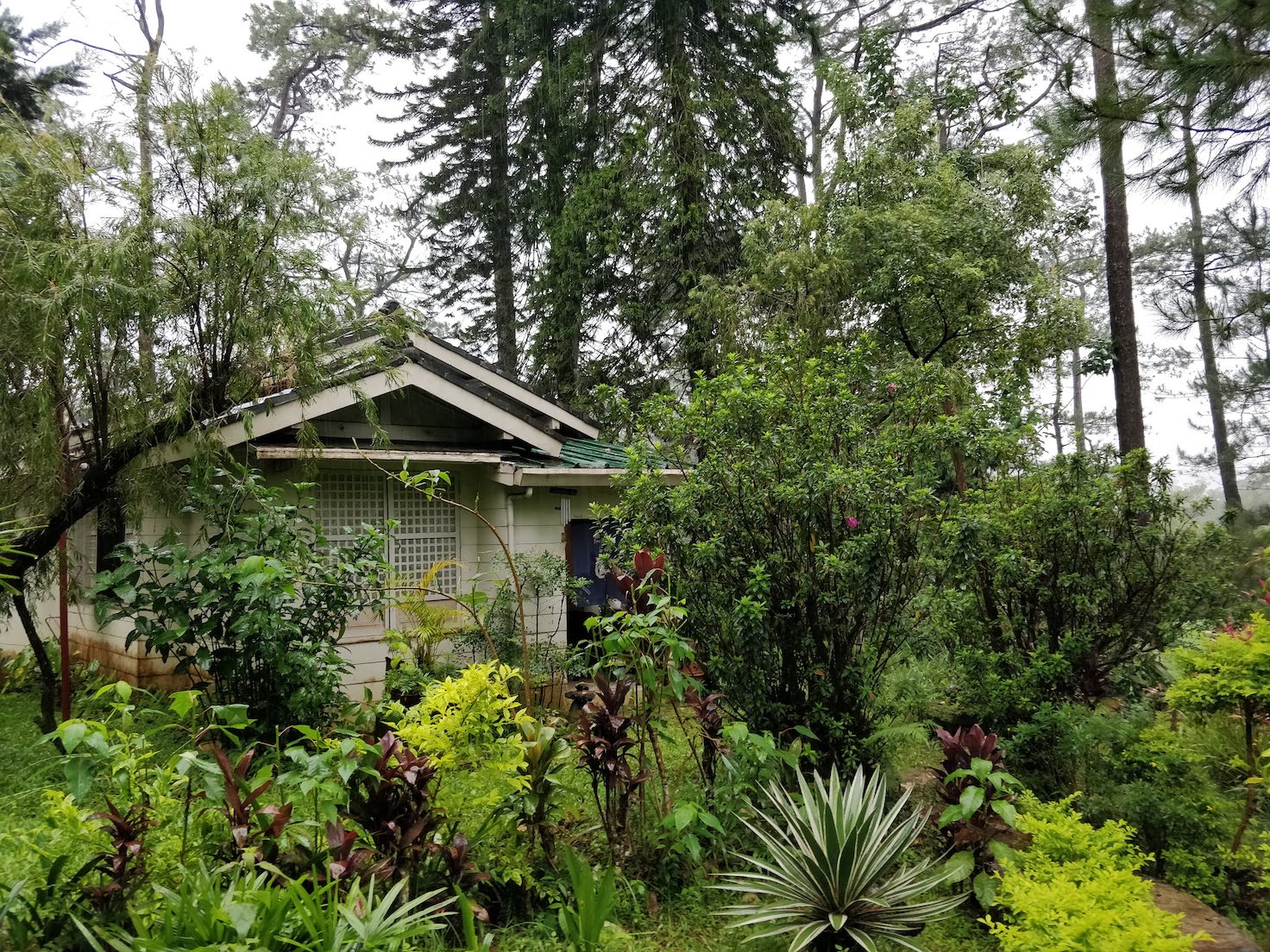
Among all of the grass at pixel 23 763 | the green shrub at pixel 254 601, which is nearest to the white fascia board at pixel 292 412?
the green shrub at pixel 254 601

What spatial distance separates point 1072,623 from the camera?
5.91 meters

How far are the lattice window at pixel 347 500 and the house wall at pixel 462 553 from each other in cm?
11

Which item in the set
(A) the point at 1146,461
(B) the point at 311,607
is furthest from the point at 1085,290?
(B) the point at 311,607

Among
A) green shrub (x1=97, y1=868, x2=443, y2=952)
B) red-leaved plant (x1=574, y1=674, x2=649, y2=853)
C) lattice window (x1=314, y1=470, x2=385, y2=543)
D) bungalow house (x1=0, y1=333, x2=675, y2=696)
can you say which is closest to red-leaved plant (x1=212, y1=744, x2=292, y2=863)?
green shrub (x1=97, y1=868, x2=443, y2=952)

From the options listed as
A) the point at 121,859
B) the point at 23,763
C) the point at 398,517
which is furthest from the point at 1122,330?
the point at 23,763

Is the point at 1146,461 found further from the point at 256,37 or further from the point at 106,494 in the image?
the point at 256,37

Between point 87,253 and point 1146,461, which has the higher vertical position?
point 87,253

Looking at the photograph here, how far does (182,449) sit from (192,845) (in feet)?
13.0

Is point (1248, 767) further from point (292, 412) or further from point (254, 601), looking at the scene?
point (292, 412)

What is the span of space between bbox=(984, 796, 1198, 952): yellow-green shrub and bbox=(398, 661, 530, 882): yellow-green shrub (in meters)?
2.25

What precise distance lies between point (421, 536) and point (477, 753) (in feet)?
17.4

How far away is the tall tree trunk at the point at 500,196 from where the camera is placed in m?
18.5

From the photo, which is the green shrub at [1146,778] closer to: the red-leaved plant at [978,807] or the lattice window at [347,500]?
the red-leaved plant at [978,807]

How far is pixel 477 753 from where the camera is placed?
3.92 m
